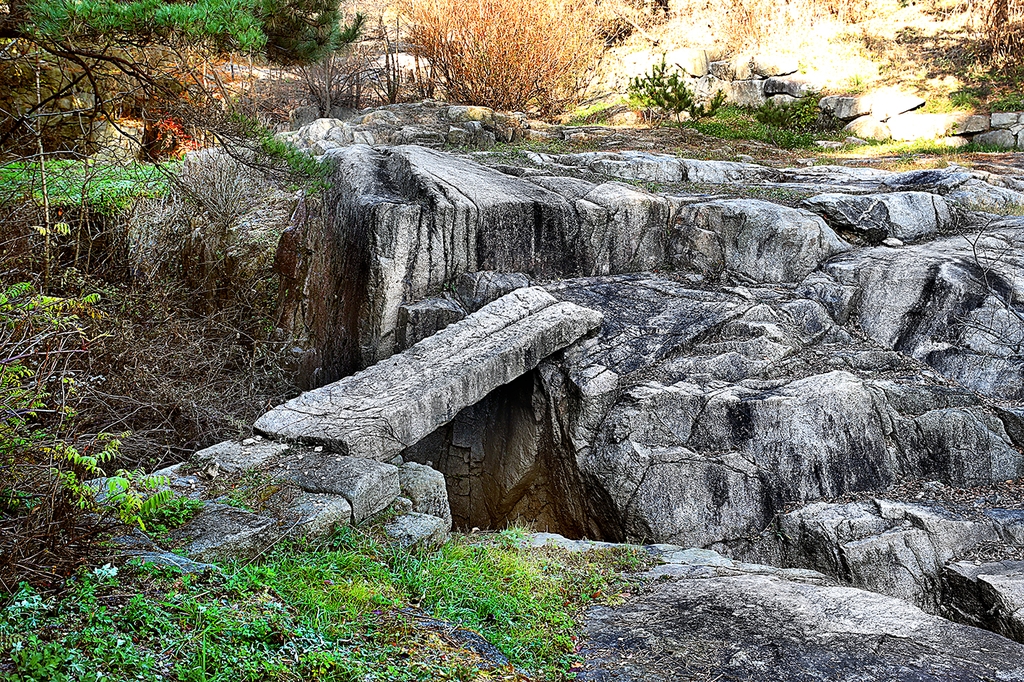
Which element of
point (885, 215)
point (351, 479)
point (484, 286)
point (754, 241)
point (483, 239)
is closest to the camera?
point (351, 479)

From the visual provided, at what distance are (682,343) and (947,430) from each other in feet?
6.04

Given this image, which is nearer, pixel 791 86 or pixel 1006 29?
pixel 1006 29

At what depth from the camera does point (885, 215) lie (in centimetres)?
715

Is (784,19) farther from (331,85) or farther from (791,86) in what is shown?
(331,85)

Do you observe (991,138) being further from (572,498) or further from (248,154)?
(248,154)

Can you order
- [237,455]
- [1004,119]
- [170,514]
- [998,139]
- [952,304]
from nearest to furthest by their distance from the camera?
1. [170,514]
2. [237,455]
3. [952,304]
4. [998,139]
5. [1004,119]

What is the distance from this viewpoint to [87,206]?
8.34 metres

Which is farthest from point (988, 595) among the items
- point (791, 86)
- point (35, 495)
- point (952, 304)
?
point (791, 86)

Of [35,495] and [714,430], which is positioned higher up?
[35,495]

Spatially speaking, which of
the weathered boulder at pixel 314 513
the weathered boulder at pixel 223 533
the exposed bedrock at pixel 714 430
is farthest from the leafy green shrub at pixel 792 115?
the weathered boulder at pixel 223 533

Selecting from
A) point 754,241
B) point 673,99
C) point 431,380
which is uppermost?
point 673,99

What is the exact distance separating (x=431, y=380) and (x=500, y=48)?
8.22m

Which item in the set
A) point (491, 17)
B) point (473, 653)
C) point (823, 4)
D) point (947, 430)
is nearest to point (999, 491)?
point (947, 430)

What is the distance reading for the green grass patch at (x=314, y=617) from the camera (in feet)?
8.67
